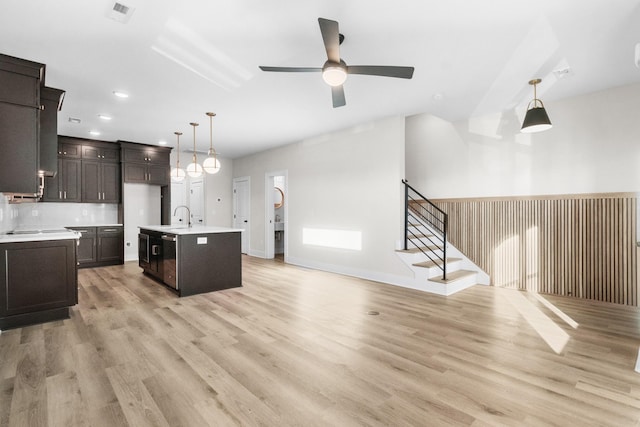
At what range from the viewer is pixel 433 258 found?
5.43m

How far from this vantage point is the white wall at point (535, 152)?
4086mm

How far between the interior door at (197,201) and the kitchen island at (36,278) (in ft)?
16.5

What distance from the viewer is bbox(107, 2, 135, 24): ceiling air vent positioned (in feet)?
8.08

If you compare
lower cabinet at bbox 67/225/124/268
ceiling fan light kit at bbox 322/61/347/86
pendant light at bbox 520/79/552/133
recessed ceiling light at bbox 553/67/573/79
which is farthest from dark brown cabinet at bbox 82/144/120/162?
recessed ceiling light at bbox 553/67/573/79

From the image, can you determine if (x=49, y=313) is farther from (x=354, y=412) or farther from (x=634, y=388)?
(x=634, y=388)

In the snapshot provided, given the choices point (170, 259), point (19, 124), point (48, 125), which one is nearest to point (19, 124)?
point (19, 124)

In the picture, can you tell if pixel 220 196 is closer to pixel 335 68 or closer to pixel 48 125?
pixel 48 125

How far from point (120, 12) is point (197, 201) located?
665 centimetres

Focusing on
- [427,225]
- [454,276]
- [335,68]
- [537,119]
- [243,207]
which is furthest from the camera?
[243,207]

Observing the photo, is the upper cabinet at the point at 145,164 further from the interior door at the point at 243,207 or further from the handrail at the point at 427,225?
the handrail at the point at 427,225

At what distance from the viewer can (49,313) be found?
356cm

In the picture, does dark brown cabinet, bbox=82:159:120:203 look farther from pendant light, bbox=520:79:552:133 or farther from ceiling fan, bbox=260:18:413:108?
pendant light, bbox=520:79:552:133

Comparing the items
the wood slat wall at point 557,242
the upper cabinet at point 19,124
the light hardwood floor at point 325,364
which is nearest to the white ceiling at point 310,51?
the upper cabinet at point 19,124

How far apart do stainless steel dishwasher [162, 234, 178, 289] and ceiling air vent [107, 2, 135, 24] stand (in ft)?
9.19
